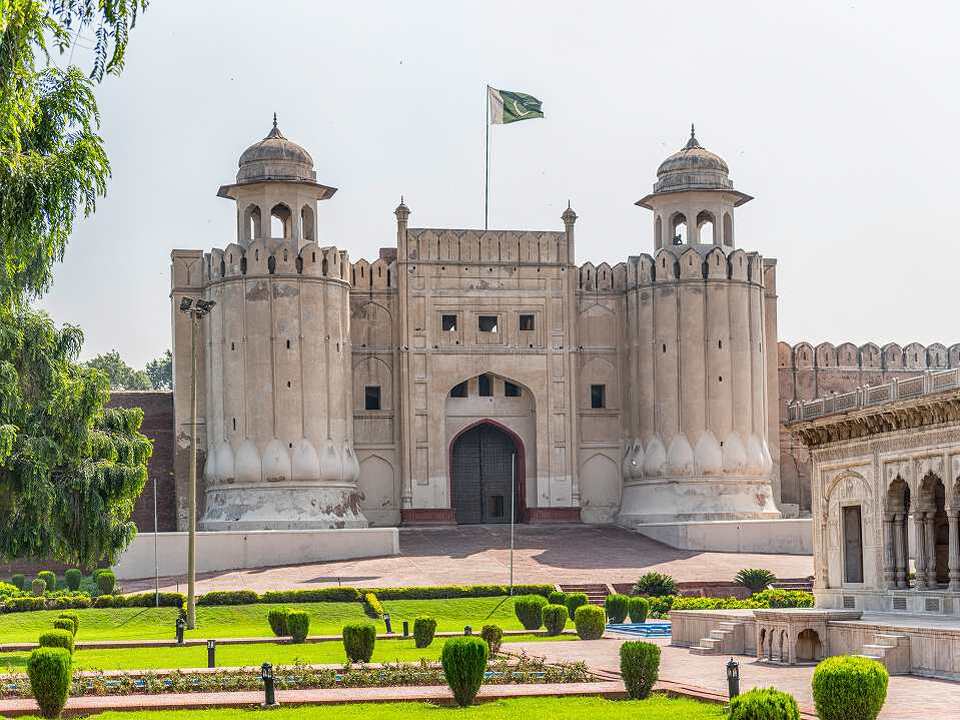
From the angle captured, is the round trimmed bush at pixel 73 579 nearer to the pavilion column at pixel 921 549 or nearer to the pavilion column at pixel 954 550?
the pavilion column at pixel 921 549

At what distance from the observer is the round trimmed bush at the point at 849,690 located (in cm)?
1292

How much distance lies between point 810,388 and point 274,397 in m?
15.9

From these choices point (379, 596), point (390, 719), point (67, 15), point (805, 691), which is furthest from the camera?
point (379, 596)

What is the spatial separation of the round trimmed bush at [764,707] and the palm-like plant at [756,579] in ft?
71.1

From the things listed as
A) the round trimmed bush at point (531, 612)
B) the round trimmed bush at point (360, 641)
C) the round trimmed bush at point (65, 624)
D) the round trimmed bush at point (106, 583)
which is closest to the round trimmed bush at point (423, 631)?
the round trimmed bush at point (360, 641)

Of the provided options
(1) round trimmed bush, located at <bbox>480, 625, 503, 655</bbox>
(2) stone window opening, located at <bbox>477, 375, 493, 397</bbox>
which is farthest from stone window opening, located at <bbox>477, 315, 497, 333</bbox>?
(1) round trimmed bush, located at <bbox>480, 625, 503, 655</bbox>

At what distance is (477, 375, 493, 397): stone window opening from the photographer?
44.5 metres

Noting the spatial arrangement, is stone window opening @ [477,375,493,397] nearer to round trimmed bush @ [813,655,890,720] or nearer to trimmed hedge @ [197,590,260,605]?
trimmed hedge @ [197,590,260,605]

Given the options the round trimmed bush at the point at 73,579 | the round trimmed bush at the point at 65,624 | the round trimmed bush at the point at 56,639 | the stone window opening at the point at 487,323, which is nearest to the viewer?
the round trimmed bush at the point at 56,639

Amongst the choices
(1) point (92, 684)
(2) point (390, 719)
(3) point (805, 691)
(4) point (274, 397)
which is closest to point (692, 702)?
(3) point (805, 691)

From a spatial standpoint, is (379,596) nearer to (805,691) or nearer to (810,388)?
(805,691)

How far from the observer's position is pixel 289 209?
4244 cm

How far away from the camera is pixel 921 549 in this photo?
77.5ft

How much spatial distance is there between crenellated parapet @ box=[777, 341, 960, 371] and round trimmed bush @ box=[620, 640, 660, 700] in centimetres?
3101
